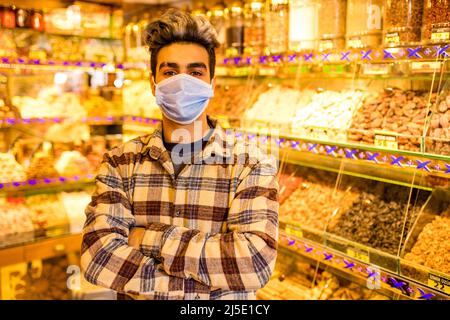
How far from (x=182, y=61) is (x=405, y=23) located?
121 cm

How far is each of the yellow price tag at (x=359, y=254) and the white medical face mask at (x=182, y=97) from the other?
3.96 feet

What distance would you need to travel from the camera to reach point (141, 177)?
1739 millimetres

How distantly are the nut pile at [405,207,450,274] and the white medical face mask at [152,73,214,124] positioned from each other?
51.1 inches

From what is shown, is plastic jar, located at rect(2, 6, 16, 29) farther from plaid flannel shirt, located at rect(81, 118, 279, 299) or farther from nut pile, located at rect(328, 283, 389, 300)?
nut pile, located at rect(328, 283, 389, 300)

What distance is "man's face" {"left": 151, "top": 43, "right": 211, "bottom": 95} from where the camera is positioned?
1.69 meters

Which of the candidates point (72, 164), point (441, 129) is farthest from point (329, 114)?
point (72, 164)

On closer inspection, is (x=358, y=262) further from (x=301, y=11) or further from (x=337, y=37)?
(x=301, y=11)

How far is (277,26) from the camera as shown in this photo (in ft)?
9.79

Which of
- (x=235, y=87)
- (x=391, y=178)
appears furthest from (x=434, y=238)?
(x=235, y=87)

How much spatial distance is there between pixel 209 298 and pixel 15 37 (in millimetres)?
3307

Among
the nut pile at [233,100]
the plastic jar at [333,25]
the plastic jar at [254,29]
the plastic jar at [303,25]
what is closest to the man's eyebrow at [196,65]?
the plastic jar at [333,25]

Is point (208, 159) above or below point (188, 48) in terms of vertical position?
below

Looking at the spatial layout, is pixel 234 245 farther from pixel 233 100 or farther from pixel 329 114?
pixel 233 100

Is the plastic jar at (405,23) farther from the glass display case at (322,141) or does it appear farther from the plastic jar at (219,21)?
the plastic jar at (219,21)
